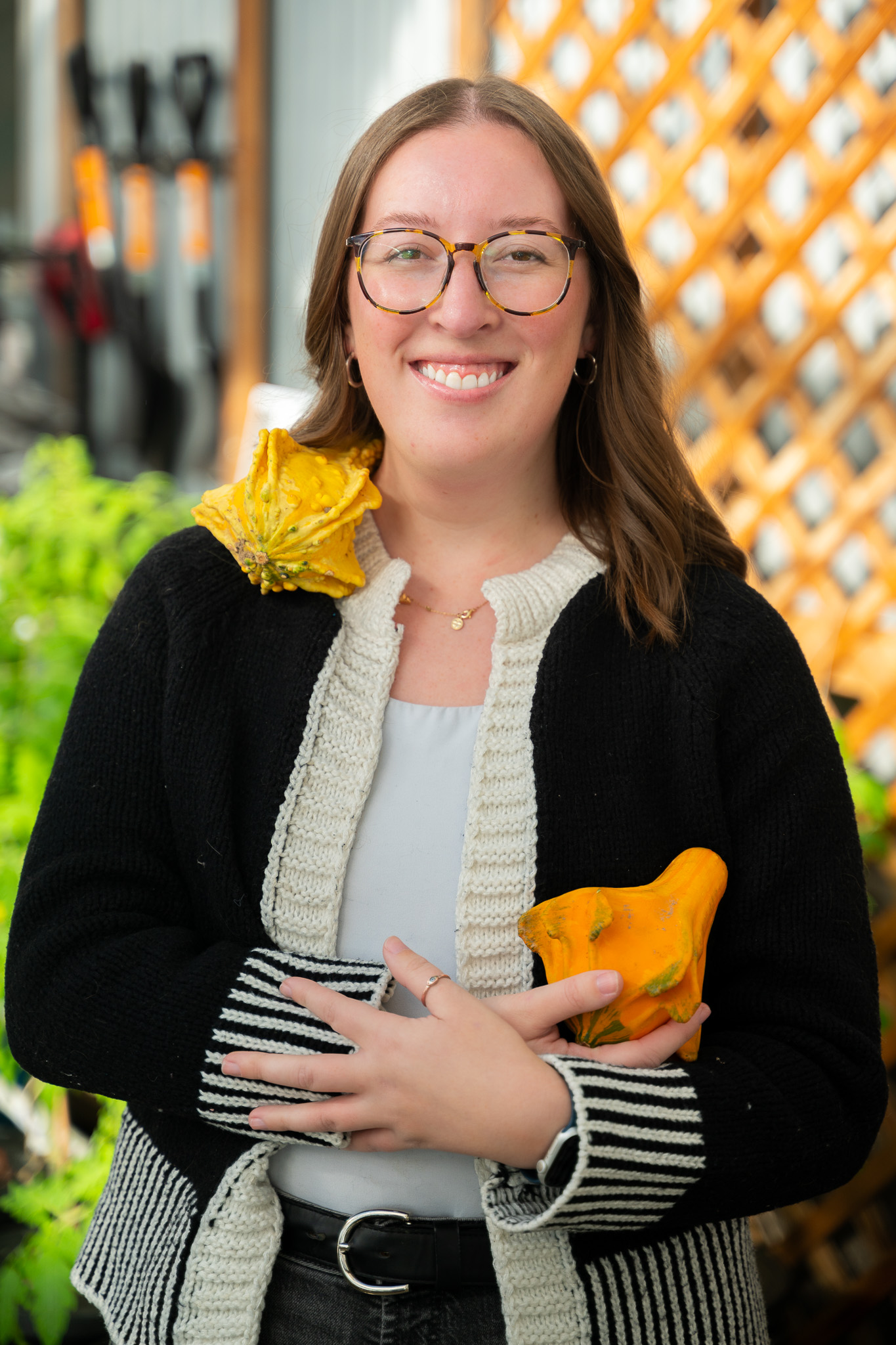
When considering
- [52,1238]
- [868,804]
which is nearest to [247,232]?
[868,804]

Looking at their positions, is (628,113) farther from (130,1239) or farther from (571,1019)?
(130,1239)

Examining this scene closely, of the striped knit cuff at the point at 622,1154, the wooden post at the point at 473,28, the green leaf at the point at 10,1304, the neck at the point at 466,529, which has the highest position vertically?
the wooden post at the point at 473,28

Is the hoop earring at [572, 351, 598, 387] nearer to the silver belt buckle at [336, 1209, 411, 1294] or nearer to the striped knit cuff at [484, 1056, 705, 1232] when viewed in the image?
the striped knit cuff at [484, 1056, 705, 1232]

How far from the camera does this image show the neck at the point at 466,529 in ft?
2.95

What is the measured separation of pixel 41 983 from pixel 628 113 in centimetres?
190

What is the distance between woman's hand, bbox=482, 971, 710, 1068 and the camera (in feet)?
2.30

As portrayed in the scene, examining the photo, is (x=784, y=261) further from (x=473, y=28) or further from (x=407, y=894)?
(x=407, y=894)

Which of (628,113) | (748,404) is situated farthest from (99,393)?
(748,404)

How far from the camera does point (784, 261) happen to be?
186cm

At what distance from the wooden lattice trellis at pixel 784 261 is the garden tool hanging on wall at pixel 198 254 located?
3.57ft

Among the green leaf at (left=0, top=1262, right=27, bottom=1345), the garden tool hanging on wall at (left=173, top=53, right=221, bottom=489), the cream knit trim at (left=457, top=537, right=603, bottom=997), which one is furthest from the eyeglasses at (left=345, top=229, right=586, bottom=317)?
the garden tool hanging on wall at (left=173, top=53, right=221, bottom=489)

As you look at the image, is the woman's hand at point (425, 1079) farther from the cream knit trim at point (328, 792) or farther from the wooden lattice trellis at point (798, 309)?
the wooden lattice trellis at point (798, 309)

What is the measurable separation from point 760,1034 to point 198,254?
269 cm

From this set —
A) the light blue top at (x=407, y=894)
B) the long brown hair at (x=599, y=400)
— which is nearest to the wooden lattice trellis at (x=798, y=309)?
the long brown hair at (x=599, y=400)
